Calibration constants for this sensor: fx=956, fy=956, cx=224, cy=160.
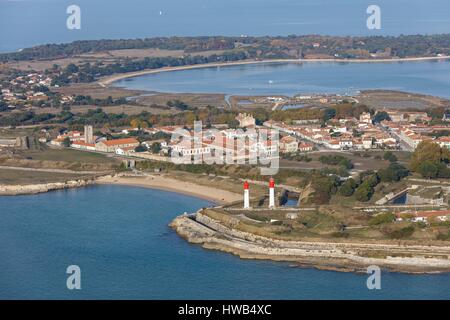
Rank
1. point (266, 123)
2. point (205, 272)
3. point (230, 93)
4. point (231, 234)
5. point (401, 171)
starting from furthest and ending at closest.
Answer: point (230, 93)
point (266, 123)
point (401, 171)
point (231, 234)
point (205, 272)

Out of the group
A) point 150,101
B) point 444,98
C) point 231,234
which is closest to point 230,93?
point 150,101

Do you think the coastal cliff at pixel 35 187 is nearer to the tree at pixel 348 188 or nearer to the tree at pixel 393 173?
the tree at pixel 348 188

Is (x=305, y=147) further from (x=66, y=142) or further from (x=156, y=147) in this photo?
(x=66, y=142)

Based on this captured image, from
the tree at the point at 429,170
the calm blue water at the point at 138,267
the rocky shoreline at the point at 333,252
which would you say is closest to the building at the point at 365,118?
the tree at the point at 429,170

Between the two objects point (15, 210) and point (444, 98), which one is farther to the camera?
point (444, 98)

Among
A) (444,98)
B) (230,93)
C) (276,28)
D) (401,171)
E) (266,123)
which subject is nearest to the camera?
(401,171)

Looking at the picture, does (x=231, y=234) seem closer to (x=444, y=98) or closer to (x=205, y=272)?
(x=205, y=272)
